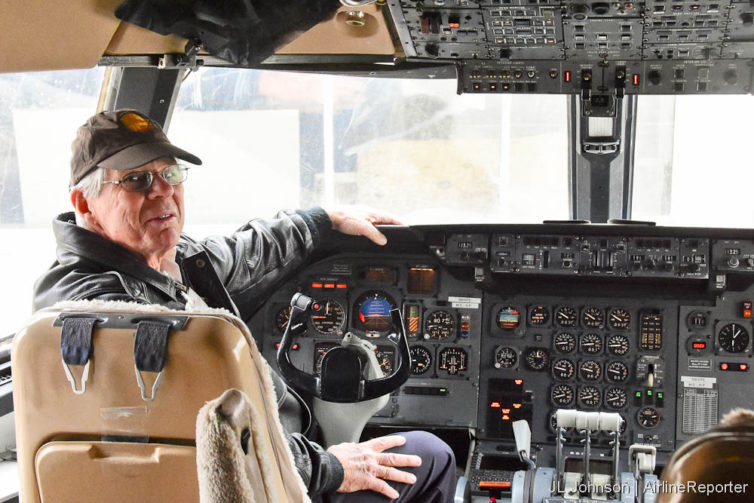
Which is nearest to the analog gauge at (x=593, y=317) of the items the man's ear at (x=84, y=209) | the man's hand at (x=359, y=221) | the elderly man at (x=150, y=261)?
the man's hand at (x=359, y=221)

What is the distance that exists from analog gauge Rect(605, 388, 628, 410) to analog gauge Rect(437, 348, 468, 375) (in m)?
0.68

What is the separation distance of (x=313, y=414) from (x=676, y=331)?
6.04ft

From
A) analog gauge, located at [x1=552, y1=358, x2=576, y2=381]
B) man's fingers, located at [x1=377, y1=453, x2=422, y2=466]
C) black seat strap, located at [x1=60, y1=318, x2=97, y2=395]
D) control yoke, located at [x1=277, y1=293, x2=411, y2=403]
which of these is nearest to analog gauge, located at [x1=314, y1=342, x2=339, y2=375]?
analog gauge, located at [x1=552, y1=358, x2=576, y2=381]

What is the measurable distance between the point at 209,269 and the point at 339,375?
0.57 meters

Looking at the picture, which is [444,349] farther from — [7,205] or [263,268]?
[7,205]

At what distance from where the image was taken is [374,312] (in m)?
4.02

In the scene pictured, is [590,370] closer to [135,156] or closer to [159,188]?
[159,188]

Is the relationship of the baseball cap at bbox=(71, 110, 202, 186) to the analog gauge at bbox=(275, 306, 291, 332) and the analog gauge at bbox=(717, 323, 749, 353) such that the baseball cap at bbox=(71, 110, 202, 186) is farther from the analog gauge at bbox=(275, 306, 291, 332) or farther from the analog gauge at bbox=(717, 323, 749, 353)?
the analog gauge at bbox=(717, 323, 749, 353)

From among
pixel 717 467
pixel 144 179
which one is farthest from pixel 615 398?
pixel 717 467

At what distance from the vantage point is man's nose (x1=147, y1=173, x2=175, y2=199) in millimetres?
2484

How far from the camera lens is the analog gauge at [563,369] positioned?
3.87 meters

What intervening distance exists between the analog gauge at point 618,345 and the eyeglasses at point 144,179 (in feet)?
7.29

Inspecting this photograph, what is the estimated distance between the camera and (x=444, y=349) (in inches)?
157

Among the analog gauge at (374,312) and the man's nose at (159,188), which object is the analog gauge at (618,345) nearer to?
the analog gauge at (374,312)
